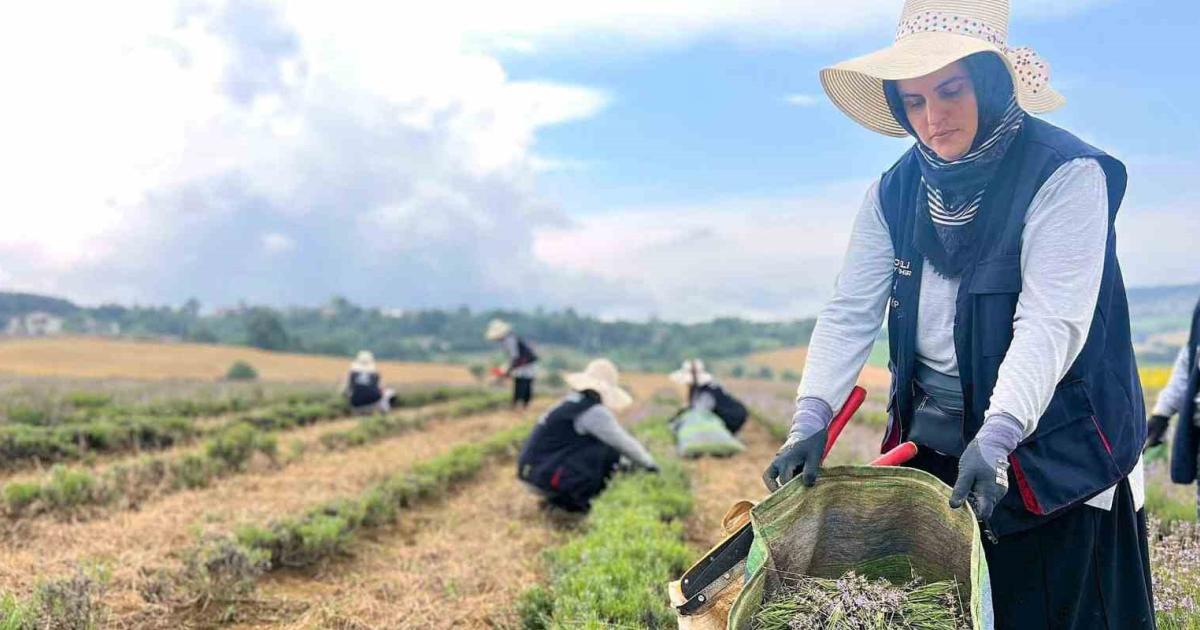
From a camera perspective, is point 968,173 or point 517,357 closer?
point 968,173

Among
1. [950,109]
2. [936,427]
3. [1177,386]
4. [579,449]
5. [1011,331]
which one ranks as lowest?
[579,449]

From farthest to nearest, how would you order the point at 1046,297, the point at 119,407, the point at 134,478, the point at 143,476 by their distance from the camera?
the point at 119,407 < the point at 143,476 < the point at 134,478 < the point at 1046,297

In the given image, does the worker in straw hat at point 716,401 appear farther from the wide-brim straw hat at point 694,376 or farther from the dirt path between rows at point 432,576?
the dirt path between rows at point 432,576

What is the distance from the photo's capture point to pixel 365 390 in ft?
55.0

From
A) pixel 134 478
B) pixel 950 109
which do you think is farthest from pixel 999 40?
pixel 134 478

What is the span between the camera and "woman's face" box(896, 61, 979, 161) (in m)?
2.02

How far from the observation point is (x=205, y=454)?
878cm

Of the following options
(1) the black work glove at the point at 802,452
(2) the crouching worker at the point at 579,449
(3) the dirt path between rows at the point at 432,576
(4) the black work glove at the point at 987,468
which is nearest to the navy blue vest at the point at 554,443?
(2) the crouching worker at the point at 579,449

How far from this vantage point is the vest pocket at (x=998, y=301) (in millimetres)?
1996

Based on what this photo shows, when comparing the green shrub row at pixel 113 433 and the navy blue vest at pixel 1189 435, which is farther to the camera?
the green shrub row at pixel 113 433

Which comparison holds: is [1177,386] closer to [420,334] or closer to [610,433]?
[610,433]

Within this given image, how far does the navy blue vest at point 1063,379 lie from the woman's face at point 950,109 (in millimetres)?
125

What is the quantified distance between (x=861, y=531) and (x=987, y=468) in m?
0.44

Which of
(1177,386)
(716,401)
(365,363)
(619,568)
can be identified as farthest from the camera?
(365,363)
